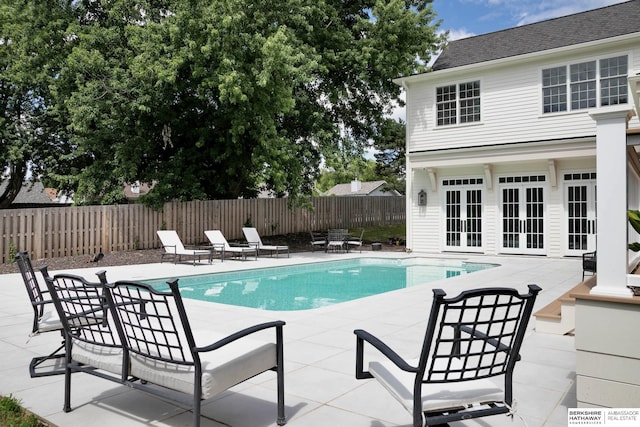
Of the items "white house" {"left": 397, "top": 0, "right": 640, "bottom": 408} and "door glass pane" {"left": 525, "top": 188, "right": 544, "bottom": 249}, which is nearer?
"white house" {"left": 397, "top": 0, "right": 640, "bottom": 408}

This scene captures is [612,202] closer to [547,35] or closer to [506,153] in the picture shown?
[506,153]

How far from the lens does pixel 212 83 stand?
14.8 meters

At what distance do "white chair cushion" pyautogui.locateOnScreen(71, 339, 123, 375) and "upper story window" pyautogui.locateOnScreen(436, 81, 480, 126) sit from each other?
15.2 meters

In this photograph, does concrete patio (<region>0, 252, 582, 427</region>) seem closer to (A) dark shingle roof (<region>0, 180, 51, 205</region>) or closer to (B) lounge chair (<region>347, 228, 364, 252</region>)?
(B) lounge chair (<region>347, 228, 364, 252</region>)

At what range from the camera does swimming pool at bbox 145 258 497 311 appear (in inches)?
372

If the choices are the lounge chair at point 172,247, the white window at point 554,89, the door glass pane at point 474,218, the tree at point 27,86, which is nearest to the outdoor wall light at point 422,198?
the door glass pane at point 474,218

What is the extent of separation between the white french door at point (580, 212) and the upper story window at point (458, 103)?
12.1ft

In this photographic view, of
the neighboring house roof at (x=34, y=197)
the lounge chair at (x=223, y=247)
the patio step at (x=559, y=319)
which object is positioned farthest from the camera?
the neighboring house roof at (x=34, y=197)

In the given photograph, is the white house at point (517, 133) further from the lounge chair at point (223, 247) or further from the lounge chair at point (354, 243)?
the lounge chair at point (223, 247)

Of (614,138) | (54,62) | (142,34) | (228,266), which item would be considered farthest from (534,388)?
(54,62)

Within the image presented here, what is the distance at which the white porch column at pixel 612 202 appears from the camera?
3.16 m

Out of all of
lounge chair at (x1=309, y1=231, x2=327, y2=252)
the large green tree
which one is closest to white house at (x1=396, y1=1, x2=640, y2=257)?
the large green tree

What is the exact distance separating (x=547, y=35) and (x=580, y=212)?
19.7 feet

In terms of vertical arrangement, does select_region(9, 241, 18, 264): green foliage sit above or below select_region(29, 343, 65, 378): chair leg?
above
